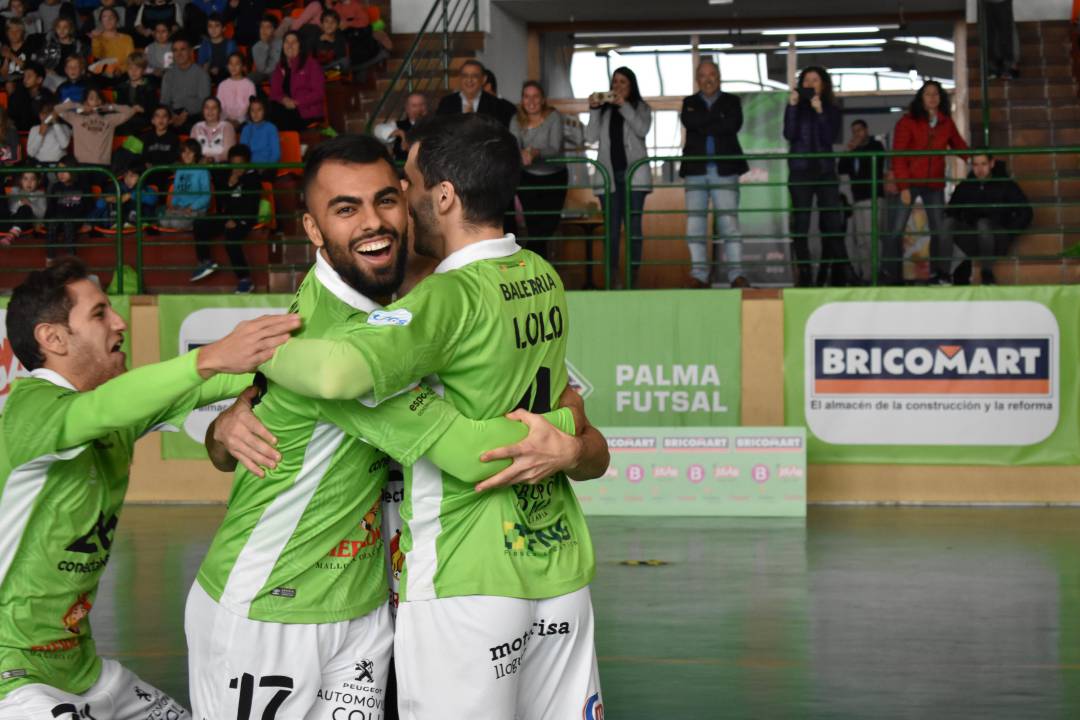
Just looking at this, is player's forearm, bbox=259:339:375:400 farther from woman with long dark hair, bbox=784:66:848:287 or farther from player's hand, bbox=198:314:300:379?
woman with long dark hair, bbox=784:66:848:287

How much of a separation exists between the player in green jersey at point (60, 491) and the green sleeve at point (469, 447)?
101cm

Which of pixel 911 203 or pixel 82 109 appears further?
pixel 82 109

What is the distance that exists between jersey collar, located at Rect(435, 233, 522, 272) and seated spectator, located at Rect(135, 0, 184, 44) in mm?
14410

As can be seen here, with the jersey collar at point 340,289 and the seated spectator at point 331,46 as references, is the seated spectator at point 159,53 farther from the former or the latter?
the jersey collar at point 340,289

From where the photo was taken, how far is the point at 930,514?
10898mm

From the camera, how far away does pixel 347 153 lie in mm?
3422

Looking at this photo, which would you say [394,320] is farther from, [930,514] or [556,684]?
[930,514]

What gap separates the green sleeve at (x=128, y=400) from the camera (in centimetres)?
339

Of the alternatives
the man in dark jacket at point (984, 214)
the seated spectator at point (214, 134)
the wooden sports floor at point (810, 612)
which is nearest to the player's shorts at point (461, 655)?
the wooden sports floor at point (810, 612)

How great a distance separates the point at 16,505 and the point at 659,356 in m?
7.99

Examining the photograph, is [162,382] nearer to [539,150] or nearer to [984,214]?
[539,150]

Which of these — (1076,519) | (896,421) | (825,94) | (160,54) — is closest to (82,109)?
(160,54)

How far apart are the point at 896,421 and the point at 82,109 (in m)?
9.62

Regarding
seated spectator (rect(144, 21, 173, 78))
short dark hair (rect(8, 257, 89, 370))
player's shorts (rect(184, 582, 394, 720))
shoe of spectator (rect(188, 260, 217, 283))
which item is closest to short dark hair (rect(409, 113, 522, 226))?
player's shorts (rect(184, 582, 394, 720))
